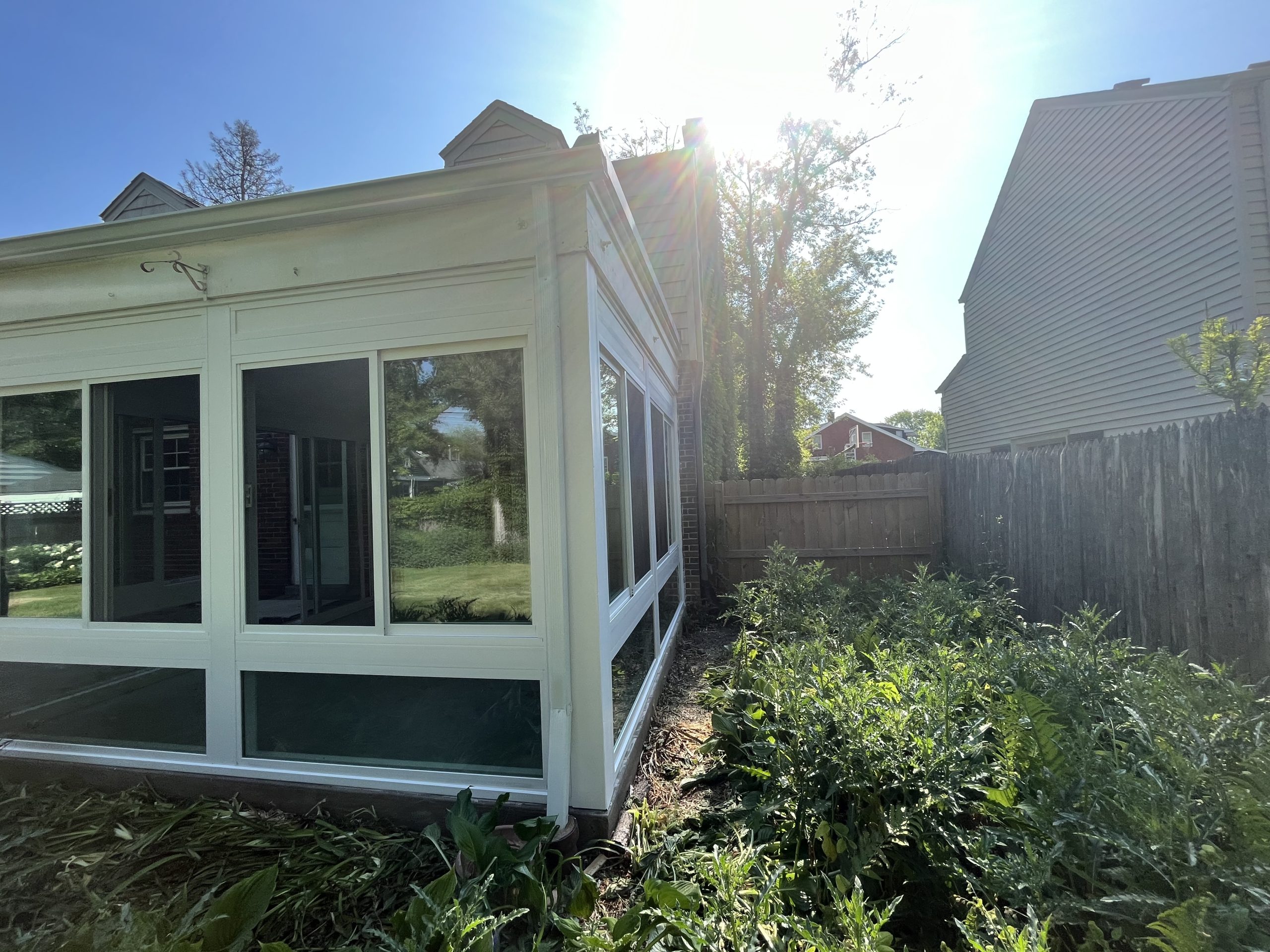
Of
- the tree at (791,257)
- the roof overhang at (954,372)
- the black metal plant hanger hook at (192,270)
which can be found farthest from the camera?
the tree at (791,257)

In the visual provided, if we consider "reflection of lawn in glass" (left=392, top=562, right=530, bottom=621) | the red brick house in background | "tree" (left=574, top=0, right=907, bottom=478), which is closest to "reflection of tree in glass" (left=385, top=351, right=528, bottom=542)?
"reflection of lawn in glass" (left=392, top=562, right=530, bottom=621)

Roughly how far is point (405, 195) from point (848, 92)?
1854 centimetres

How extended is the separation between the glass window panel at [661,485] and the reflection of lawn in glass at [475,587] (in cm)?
217

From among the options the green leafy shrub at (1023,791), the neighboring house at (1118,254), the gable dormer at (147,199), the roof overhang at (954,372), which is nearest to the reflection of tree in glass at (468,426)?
the green leafy shrub at (1023,791)

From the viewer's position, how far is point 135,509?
11.0 feet

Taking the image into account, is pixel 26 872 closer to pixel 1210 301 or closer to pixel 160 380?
pixel 160 380

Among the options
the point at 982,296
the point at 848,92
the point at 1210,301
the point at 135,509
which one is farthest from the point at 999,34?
the point at 848,92

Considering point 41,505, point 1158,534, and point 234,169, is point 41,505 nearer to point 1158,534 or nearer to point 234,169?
point 1158,534

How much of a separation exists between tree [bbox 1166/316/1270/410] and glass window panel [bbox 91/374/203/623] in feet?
19.7

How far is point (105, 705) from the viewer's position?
3277mm

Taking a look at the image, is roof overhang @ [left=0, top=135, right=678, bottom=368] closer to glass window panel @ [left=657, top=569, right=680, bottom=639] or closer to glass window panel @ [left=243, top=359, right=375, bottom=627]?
glass window panel @ [left=243, top=359, right=375, bottom=627]

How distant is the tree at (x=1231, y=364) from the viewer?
4164mm

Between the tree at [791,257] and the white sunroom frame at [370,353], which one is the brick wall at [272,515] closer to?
the white sunroom frame at [370,353]

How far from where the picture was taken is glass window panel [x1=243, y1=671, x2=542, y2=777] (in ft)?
9.07
